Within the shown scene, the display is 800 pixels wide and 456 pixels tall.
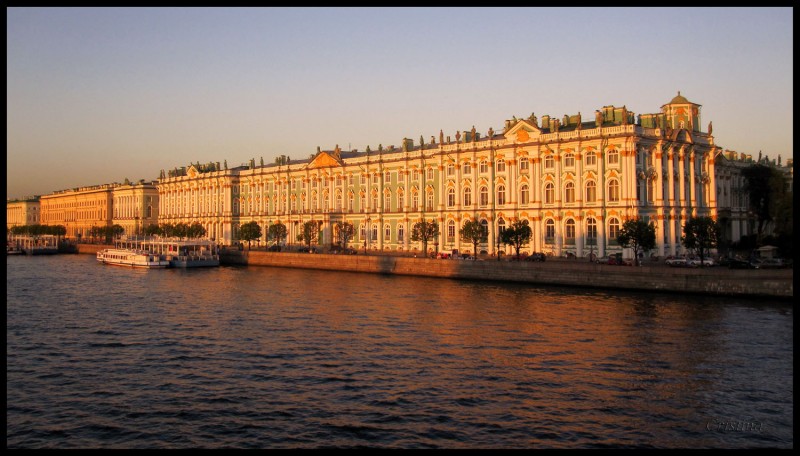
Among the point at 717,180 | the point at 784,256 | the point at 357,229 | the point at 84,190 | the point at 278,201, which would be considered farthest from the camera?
the point at 84,190

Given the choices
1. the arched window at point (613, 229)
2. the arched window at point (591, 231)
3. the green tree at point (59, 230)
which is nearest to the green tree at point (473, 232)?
the arched window at point (591, 231)

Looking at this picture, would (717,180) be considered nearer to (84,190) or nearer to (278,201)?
(278,201)

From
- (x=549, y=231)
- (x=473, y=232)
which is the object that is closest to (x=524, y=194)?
(x=549, y=231)

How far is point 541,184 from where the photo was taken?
179ft

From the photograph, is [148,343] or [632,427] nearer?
[632,427]

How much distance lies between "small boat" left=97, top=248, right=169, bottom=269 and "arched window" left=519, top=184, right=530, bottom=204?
116ft

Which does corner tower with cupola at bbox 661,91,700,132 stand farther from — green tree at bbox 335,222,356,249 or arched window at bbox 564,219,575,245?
green tree at bbox 335,222,356,249

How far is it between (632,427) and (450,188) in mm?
47582

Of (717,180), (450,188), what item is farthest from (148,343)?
(717,180)

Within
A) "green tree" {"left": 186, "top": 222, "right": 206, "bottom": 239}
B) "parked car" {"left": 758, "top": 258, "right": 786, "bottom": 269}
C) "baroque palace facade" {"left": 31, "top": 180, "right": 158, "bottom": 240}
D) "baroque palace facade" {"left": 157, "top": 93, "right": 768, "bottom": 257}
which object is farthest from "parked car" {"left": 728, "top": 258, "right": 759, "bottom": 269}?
"baroque palace facade" {"left": 31, "top": 180, "right": 158, "bottom": 240}

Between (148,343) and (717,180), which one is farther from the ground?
(717,180)

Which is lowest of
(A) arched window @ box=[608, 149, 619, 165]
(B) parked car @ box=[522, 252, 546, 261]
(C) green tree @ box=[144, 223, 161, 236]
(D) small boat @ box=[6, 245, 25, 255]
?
(B) parked car @ box=[522, 252, 546, 261]

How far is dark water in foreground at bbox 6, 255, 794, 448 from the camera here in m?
14.9

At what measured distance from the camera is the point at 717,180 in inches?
2435
